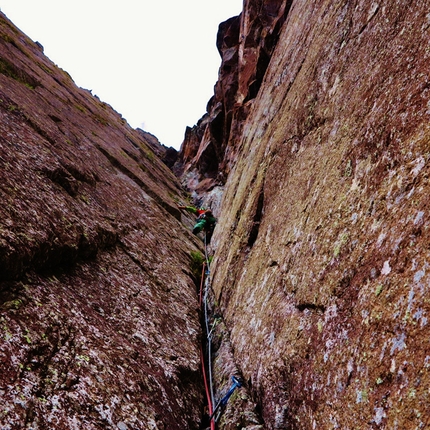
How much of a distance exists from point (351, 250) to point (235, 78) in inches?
1197

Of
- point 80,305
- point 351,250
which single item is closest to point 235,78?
point 80,305

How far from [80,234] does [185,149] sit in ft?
135

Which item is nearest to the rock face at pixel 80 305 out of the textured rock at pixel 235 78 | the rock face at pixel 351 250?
the rock face at pixel 351 250

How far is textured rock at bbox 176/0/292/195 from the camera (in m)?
24.8

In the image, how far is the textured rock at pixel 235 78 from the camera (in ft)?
81.3

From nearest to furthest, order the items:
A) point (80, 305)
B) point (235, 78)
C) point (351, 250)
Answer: point (351, 250) < point (80, 305) < point (235, 78)

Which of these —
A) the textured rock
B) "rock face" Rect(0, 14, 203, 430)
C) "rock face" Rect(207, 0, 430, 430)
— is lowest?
"rock face" Rect(0, 14, 203, 430)

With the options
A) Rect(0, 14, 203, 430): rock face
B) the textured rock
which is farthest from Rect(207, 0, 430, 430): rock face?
the textured rock

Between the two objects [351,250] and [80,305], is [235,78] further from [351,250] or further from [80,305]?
[351,250]

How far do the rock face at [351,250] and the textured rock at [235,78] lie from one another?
1741cm

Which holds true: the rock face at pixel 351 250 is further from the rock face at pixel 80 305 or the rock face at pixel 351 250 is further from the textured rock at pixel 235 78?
the textured rock at pixel 235 78

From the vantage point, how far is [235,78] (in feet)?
102

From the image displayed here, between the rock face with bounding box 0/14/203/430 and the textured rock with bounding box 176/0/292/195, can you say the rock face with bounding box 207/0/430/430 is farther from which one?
the textured rock with bounding box 176/0/292/195

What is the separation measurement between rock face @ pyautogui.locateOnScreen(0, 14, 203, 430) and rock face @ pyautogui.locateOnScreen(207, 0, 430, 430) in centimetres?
138
